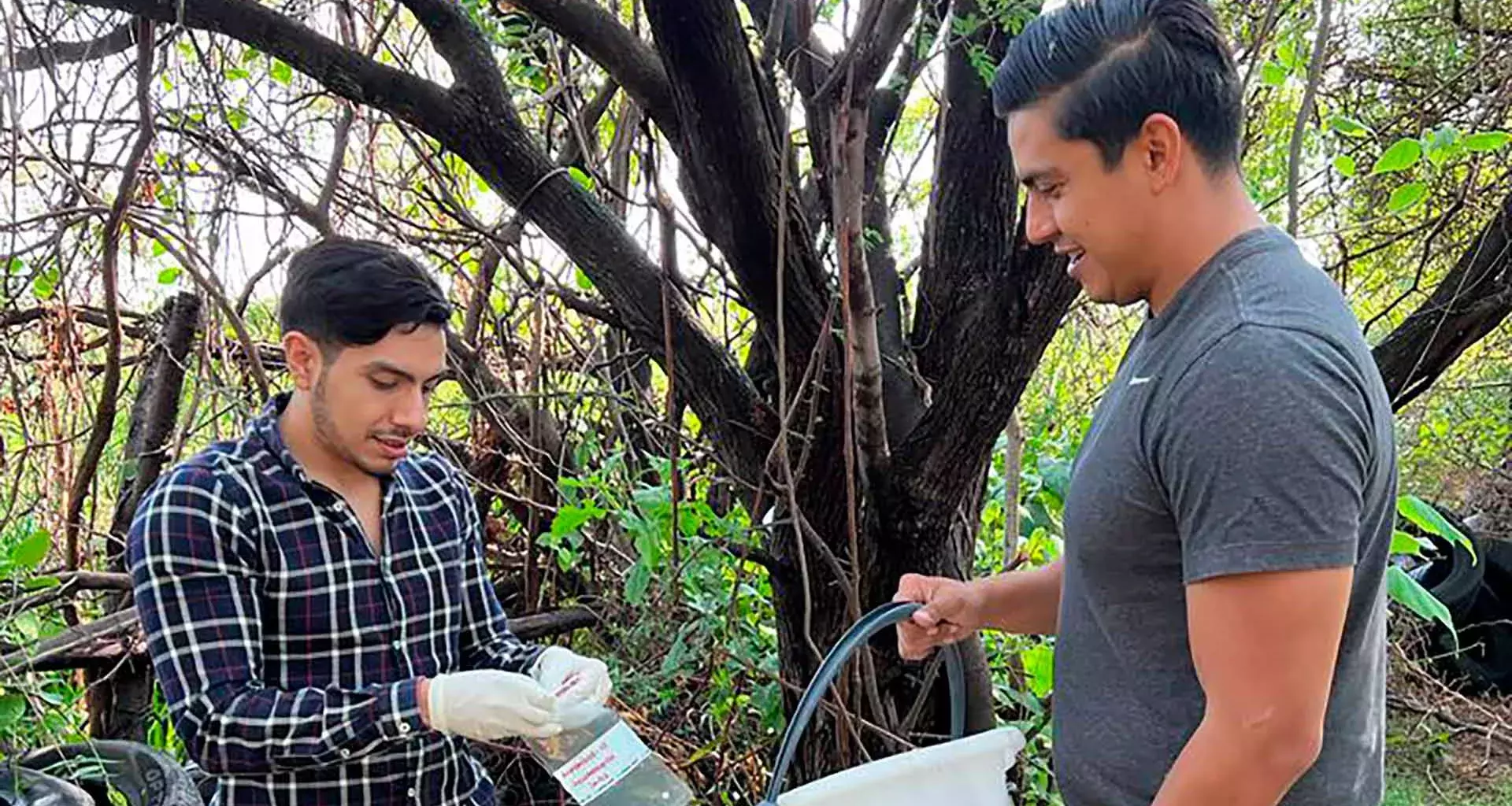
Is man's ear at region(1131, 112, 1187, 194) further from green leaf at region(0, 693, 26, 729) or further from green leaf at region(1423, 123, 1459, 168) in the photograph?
green leaf at region(0, 693, 26, 729)

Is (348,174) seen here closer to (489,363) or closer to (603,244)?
(489,363)

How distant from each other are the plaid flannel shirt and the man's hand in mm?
554

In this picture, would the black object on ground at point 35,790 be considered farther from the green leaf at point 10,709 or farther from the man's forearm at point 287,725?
the man's forearm at point 287,725

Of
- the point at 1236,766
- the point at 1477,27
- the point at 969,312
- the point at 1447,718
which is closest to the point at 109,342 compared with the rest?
the point at 969,312

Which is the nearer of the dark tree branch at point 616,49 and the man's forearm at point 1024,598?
the man's forearm at point 1024,598

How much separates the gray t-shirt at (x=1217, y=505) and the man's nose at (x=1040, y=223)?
0.12 m

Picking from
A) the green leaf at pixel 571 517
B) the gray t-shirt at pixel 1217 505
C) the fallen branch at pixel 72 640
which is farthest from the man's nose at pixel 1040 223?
the fallen branch at pixel 72 640

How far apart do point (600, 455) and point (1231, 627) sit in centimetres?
198

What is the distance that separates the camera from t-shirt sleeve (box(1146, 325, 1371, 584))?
2.65ft

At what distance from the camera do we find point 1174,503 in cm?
88

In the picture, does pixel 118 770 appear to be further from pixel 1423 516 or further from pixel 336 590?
pixel 1423 516

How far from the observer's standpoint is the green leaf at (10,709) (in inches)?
73.2

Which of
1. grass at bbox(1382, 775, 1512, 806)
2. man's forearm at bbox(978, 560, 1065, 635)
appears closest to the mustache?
man's forearm at bbox(978, 560, 1065, 635)

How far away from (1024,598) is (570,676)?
54 centimetres
